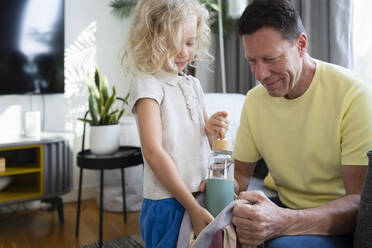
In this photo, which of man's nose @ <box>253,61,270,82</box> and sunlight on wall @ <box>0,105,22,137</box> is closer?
man's nose @ <box>253,61,270,82</box>

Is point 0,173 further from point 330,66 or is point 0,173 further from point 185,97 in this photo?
point 330,66

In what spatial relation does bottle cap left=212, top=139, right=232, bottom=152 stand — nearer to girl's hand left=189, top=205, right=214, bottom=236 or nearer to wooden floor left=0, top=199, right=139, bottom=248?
girl's hand left=189, top=205, right=214, bottom=236

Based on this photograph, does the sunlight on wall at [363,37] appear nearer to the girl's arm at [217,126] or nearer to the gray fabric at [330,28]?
the gray fabric at [330,28]

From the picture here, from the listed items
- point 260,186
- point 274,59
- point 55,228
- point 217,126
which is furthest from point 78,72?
point 274,59

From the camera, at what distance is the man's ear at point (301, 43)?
1176 millimetres

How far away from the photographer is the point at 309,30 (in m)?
2.58

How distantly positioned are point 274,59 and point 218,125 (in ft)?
0.91

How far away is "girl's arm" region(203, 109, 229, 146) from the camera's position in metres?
1.14

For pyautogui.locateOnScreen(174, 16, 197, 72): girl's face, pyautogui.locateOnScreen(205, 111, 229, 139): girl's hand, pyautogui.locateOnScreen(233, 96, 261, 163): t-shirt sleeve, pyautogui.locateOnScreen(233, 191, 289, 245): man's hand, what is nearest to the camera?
pyautogui.locateOnScreen(233, 191, 289, 245): man's hand

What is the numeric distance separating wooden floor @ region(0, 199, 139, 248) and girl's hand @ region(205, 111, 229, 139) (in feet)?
4.95

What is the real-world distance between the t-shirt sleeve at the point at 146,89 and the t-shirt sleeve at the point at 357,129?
591 millimetres

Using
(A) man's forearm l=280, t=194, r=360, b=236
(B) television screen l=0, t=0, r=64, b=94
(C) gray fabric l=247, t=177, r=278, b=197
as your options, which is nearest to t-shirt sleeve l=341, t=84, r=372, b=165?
(A) man's forearm l=280, t=194, r=360, b=236

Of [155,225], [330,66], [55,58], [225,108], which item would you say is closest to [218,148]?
[155,225]

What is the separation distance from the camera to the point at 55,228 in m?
2.62
